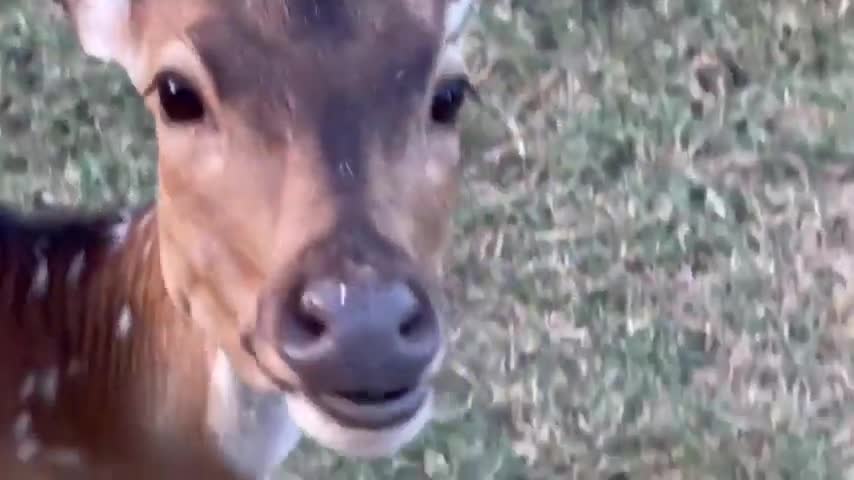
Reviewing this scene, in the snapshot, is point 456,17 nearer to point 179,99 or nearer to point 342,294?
point 179,99

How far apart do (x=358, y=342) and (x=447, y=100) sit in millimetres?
357

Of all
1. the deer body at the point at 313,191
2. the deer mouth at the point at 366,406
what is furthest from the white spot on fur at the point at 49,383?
the deer mouth at the point at 366,406

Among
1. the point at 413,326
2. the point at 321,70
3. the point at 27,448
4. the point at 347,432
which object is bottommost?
the point at 27,448

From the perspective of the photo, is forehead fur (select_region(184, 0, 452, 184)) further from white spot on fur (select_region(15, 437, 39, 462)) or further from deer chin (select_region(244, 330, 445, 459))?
white spot on fur (select_region(15, 437, 39, 462))

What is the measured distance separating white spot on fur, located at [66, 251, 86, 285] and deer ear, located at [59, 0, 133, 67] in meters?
0.27

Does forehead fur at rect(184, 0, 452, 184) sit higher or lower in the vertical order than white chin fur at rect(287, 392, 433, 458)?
higher

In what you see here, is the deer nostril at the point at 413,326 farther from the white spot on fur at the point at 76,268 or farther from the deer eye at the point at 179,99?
the white spot on fur at the point at 76,268

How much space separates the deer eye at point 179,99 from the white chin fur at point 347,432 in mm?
320

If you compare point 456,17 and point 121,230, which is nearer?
point 456,17

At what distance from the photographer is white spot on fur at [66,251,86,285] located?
197cm

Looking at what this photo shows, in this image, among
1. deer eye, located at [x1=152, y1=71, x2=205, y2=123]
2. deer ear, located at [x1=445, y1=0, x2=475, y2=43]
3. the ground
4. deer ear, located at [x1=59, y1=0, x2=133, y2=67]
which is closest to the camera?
deer eye, located at [x1=152, y1=71, x2=205, y2=123]

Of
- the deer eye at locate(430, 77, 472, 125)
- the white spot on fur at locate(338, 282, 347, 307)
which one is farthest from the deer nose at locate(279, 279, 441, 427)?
the deer eye at locate(430, 77, 472, 125)

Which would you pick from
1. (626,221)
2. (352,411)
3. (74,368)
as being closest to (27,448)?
(74,368)

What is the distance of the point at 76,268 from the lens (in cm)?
198
